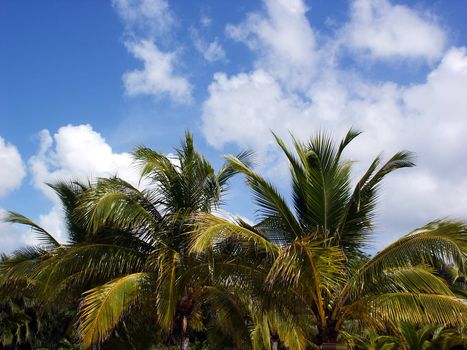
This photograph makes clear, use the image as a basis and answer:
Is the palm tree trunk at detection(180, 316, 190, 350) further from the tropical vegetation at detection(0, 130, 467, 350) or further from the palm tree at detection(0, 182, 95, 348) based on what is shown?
the palm tree at detection(0, 182, 95, 348)

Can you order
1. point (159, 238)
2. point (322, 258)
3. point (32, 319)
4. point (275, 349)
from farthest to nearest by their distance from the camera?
point (32, 319) < point (275, 349) < point (159, 238) < point (322, 258)

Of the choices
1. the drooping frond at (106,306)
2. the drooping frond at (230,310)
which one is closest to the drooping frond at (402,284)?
the drooping frond at (230,310)

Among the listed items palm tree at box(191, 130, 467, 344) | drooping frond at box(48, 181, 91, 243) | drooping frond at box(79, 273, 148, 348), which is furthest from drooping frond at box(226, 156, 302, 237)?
drooping frond at box(48, 181, 91, 243)

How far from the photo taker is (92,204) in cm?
1244

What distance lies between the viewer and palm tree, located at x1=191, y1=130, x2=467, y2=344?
8781mm

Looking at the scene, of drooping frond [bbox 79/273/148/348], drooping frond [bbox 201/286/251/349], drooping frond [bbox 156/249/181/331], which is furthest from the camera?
drooping frond [bbox 201/286/251/349]

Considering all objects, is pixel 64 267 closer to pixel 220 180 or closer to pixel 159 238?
pixel 159 238

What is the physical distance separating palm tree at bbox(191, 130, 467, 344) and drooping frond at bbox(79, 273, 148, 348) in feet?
7.28

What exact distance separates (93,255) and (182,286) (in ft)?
8.75

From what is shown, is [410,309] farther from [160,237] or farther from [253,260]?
[160,237]

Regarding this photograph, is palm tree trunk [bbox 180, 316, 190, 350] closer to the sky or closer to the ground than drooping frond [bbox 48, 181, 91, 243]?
closer to the ground

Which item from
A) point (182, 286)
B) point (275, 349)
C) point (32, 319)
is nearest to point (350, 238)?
point (182, 286)

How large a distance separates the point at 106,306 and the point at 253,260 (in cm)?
287

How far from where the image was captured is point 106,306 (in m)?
10.5
